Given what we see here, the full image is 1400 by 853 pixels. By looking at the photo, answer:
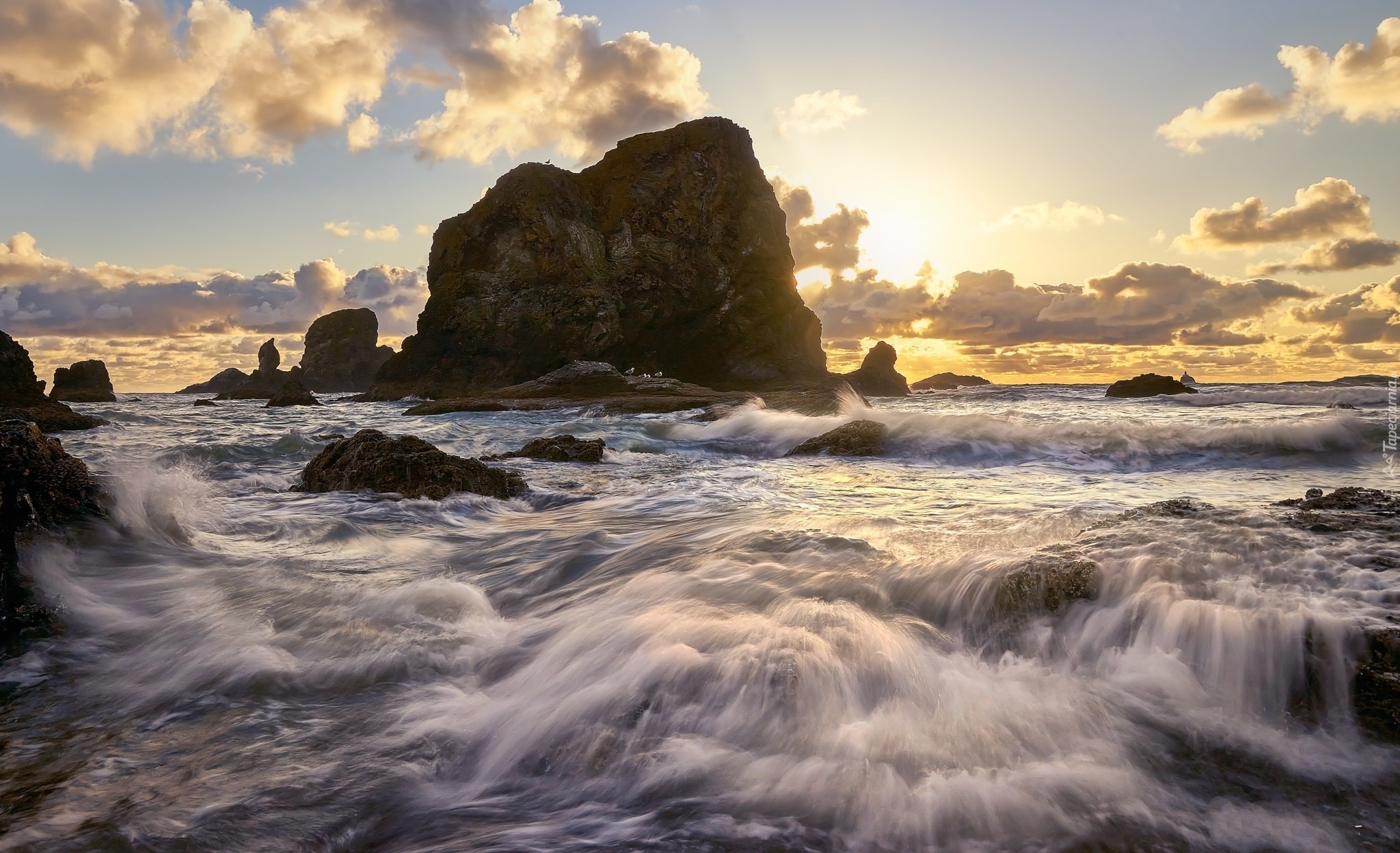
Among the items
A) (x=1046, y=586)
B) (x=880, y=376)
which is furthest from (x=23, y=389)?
(x=880, y=376)

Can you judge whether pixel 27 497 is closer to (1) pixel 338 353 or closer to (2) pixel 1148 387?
(2) pixel 1148 387

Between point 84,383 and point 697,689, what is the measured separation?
60.0 m

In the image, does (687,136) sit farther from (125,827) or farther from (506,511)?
(125,827)

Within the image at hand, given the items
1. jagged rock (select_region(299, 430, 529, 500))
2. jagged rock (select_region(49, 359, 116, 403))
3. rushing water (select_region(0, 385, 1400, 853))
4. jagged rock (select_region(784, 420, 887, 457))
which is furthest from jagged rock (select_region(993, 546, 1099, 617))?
jagged rock (select_region(49, 359, 116, 403))

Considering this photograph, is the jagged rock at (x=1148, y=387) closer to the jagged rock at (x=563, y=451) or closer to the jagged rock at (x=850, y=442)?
the jagged rock at (x=850, y=442)

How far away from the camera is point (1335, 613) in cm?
290

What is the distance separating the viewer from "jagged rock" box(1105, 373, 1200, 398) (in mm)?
34531

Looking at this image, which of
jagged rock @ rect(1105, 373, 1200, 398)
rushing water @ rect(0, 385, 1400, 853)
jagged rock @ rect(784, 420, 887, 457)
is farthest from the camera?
jagged rock @ rect(1105, 373, 1200, 398)

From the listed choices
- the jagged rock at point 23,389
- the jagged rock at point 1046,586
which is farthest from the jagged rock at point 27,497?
the jagged rock at point 23,389

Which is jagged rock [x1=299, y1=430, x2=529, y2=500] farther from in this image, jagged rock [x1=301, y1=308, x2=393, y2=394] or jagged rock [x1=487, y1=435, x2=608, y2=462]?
jagged rock [x1=301, y1=308, x2=393, y2=394]

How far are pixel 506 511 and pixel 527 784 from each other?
4.91 metres

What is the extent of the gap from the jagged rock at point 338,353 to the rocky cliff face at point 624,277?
99.6ft

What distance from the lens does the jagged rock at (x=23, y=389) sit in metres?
18.3

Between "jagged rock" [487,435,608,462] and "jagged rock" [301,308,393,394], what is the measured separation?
7476 centimetres
